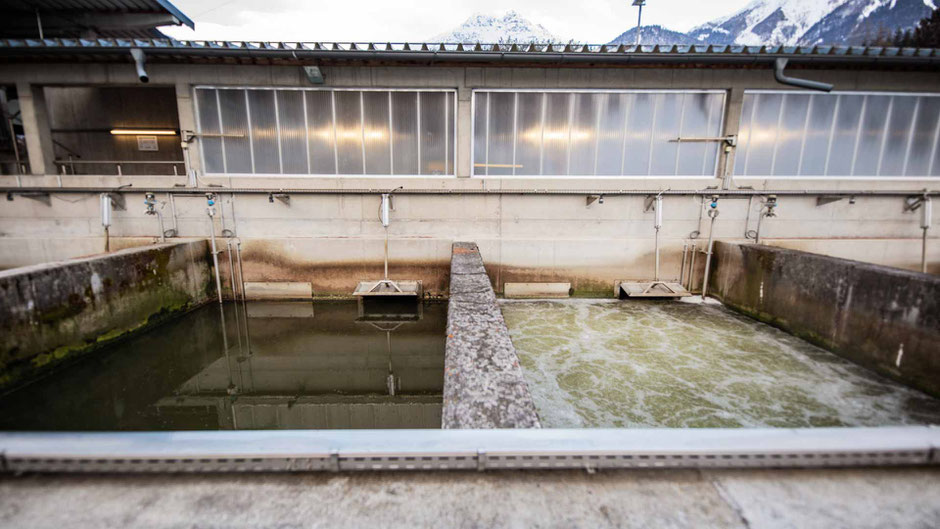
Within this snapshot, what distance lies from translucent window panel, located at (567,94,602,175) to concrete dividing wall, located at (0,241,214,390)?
8.15 meters

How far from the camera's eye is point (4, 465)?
1362 millimetres

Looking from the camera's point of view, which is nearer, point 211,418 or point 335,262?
point 211,418

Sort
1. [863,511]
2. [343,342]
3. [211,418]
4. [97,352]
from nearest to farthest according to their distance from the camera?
[863,511]
[211,418]
[97,352]
[343,342]

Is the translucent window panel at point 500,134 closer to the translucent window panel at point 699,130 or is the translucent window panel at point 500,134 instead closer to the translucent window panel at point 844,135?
the translucent window panel at point 699,130

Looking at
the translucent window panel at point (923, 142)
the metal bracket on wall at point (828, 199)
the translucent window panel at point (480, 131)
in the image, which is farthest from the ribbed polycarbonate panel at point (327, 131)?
the translucent window panel at point (923, 142)

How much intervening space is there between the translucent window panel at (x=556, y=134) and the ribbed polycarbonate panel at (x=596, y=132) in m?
0.02

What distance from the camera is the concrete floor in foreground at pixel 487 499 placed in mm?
1262

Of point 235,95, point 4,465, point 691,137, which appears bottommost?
point 4,465

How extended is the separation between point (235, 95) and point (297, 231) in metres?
3.11

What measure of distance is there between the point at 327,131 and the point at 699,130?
8000mm

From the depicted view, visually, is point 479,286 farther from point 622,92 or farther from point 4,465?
point 622,92

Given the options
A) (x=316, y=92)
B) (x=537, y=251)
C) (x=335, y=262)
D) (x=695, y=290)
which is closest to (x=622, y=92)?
(x=537, y=251)

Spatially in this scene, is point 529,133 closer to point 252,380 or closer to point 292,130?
point 292,130

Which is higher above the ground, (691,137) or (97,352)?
(691,137)
